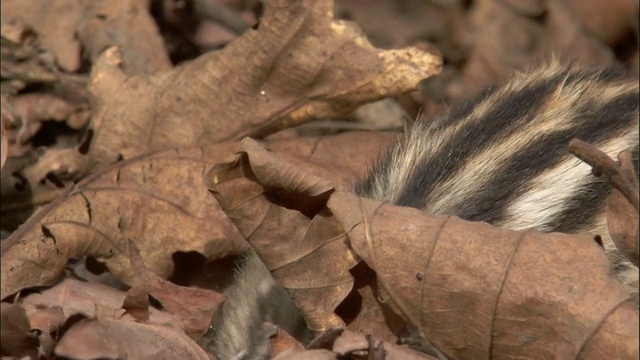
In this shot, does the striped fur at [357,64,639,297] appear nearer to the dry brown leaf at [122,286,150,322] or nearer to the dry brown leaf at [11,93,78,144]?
the dry brown leaf at [122,286,150,322]

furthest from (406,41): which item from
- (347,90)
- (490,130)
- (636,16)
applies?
(490,130)

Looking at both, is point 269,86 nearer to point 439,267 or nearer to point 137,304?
point 137,304

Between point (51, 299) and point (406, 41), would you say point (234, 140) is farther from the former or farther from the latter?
point (406, 41)

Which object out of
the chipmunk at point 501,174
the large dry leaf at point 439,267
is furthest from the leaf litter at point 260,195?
the chipmunk at point 501,174

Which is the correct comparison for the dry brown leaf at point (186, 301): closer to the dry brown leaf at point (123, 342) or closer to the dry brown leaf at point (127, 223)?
the dry brown leaf at point (123, 342)

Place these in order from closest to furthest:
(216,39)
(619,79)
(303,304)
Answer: (303,304) < (619,79) < (216,39)
